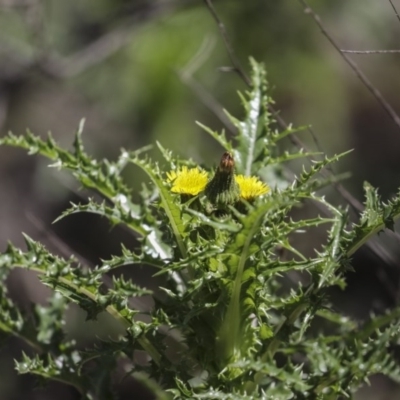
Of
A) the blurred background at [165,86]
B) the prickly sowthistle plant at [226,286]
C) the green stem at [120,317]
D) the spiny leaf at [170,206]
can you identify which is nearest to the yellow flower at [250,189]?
the prickly sowthistle plant at [226,286]

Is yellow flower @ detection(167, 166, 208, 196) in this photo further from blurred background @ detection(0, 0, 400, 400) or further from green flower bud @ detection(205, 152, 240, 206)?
blurred background @ detection(0, 0, 400, 400)

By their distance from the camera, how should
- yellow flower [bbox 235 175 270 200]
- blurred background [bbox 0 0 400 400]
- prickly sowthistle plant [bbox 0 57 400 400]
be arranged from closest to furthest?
1. prickly sowthistle plant [bbox 0 57 400 400]
2. yellow flower [bbox 235 175 270 200]
3. blurred background [bbox 0 0 400 400]

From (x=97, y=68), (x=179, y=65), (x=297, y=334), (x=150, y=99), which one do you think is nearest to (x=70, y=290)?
(x=297, y=334)

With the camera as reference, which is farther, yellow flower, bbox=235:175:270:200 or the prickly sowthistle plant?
yellow flower, bbox=235:175:270:200

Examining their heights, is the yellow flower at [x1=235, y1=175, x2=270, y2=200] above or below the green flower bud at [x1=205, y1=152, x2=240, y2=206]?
below

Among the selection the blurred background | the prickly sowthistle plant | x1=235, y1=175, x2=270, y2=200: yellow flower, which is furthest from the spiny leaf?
the blurred background

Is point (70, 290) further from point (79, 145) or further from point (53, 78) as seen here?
point (53, 78)
